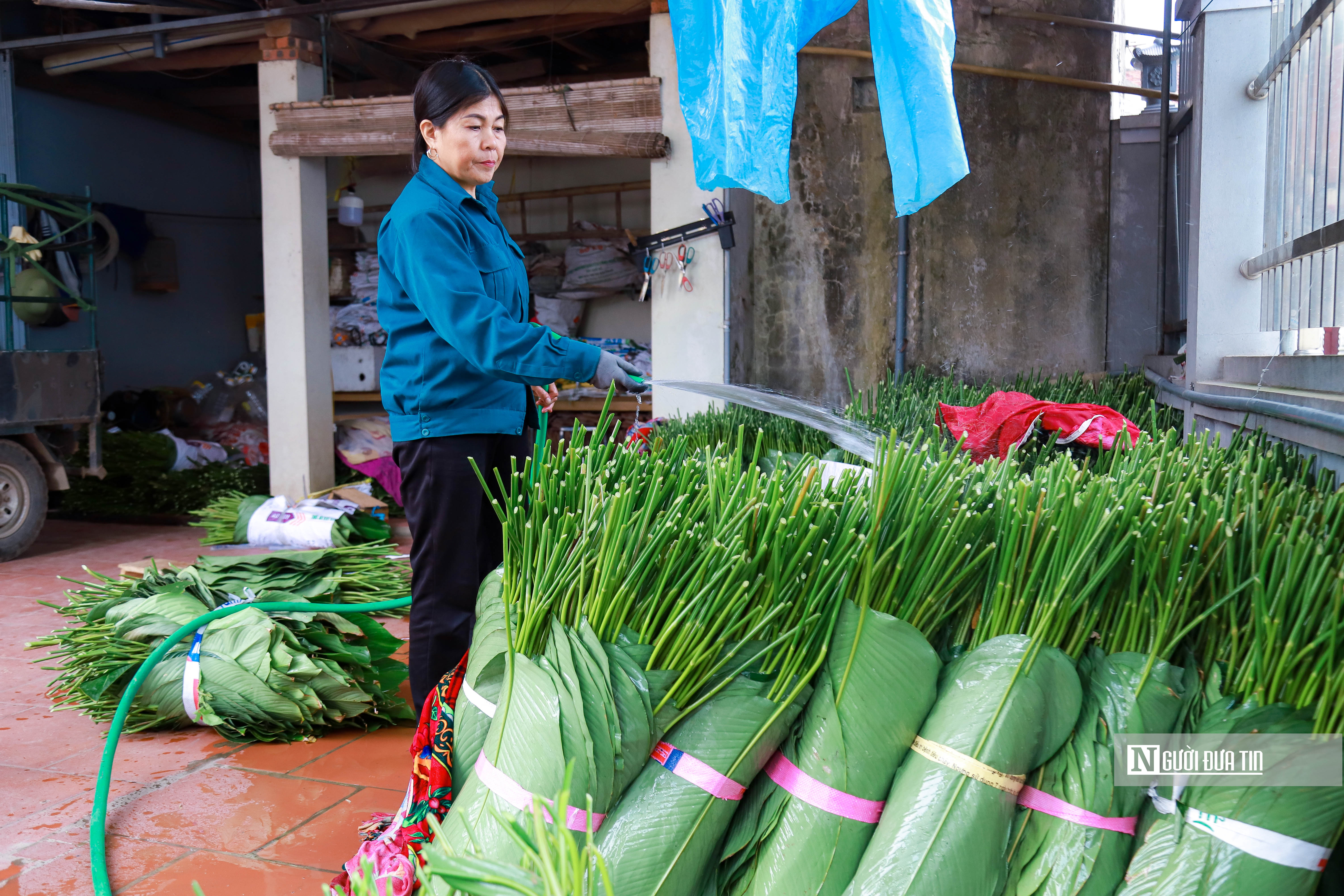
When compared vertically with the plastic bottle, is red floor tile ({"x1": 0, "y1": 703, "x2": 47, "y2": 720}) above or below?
below

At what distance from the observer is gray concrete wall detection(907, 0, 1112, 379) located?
17.2ft

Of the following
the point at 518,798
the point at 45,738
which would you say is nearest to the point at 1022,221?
the point at 518,798

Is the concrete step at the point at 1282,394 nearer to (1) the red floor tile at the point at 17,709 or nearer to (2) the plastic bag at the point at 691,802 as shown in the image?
(2) the plastic bag at the point at 691,802

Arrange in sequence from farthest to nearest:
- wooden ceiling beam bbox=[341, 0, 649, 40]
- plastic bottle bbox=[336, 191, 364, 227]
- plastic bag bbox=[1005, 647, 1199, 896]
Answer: plastic bottle bbox=[336, 191, 364, 227]
wooden ceiling beam bbox=[341, 0, 649, 40]
plastic bag bbox=[1005, 647, 1199, 896]

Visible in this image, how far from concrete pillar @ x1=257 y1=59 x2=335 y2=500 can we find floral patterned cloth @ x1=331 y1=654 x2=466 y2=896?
4126 mm

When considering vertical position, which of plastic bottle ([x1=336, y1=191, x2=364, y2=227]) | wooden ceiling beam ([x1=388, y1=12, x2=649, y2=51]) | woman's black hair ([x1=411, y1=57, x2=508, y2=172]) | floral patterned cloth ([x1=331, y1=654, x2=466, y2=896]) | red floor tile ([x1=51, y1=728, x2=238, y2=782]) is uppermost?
wooden ceiling beam ([x1=388, y1=12, x2=649, y2=51])

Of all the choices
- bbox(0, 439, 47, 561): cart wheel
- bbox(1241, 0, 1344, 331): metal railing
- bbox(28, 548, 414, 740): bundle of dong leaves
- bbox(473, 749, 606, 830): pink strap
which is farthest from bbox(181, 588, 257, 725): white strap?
bbox(0, 439, 47, 561): cart wheel

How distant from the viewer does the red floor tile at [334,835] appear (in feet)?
5.98

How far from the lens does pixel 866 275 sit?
538cm

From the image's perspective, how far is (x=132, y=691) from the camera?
227 centimetres

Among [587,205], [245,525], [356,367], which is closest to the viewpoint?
[245,525]

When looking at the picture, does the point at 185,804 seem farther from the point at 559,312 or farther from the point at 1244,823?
the point at 559,312

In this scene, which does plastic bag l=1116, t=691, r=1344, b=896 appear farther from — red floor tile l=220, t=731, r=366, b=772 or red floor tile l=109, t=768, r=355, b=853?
red floor tile l=220, t=731, r=366, b=772

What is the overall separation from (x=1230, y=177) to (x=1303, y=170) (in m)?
0.42
